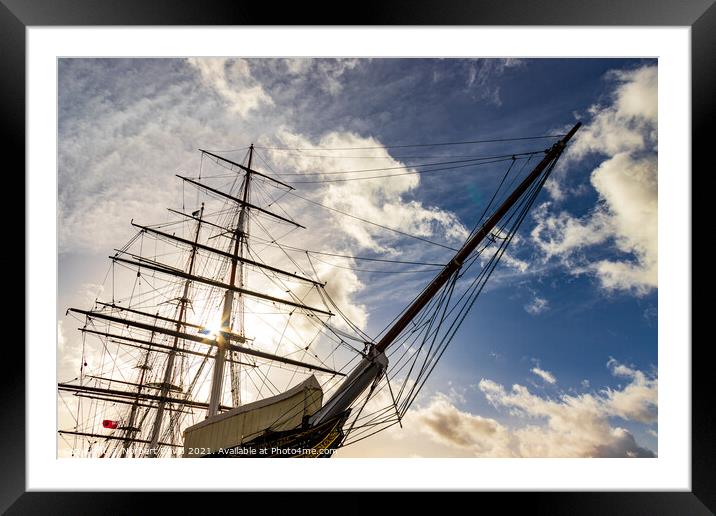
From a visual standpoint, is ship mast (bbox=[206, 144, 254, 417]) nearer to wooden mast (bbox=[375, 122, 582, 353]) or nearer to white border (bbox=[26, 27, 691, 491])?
wooden mast (bbox=[375, 122, 582, 353])

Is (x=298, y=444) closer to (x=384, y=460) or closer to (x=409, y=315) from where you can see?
(x=409, y=315)

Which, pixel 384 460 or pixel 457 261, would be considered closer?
pixel 384 460

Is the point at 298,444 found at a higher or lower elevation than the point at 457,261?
lower

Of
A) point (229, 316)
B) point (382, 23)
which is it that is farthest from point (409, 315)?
point (229, 316)

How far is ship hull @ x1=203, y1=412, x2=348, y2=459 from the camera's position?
405 inches

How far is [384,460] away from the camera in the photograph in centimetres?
636

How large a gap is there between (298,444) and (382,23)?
807cm

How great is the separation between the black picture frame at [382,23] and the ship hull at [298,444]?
4.56 meters

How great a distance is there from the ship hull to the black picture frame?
4.56 meters

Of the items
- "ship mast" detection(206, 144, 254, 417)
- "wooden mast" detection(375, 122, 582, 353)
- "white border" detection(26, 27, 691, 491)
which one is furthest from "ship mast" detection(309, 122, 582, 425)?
"ship mast" detection(206, 144, 254, 417)

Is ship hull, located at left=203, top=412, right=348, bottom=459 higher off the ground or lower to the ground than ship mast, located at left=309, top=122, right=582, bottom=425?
lower

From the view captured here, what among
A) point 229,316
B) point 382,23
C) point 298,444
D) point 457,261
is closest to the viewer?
point 382,23
